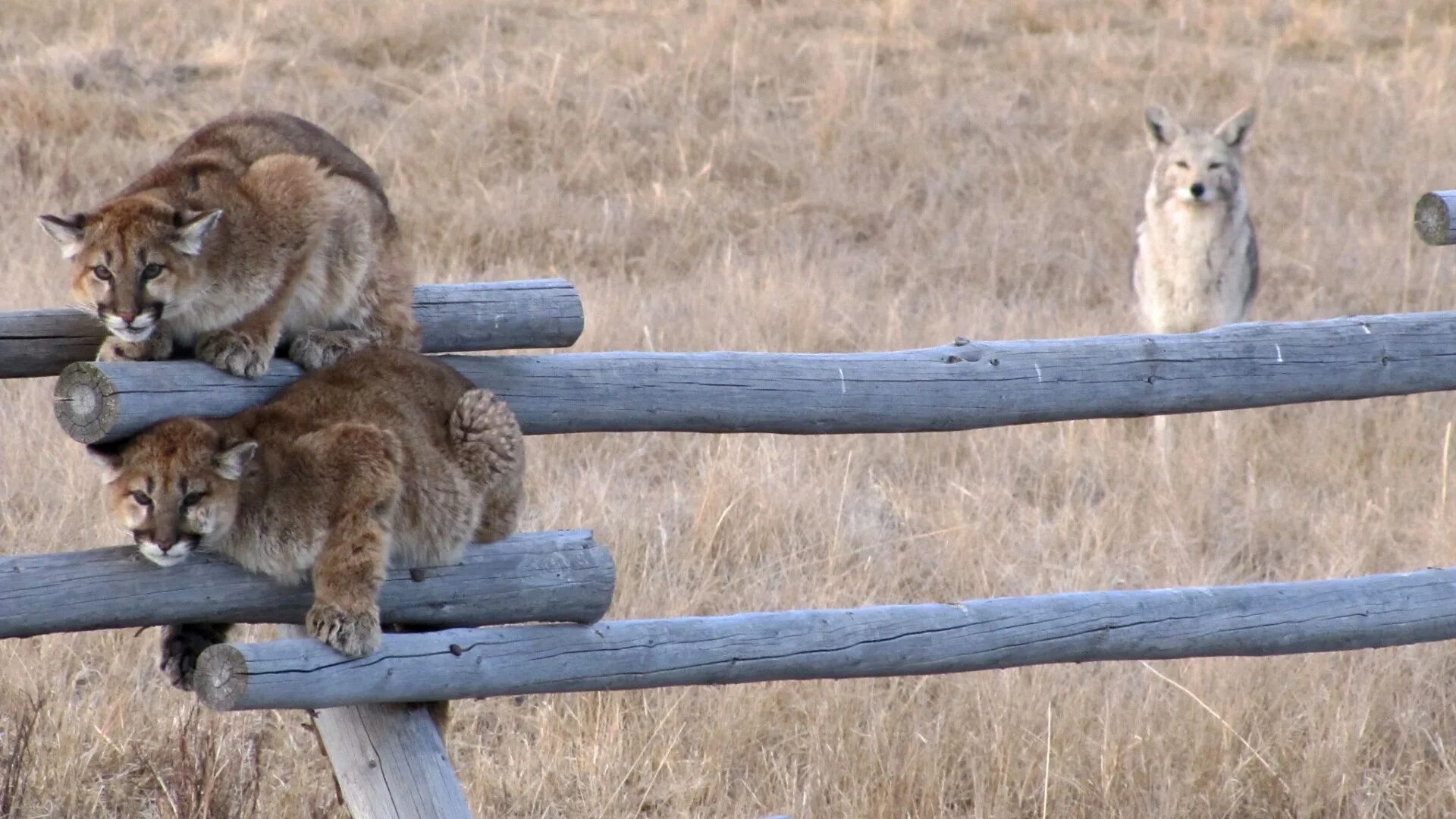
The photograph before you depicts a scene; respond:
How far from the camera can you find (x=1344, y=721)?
13.9 ft

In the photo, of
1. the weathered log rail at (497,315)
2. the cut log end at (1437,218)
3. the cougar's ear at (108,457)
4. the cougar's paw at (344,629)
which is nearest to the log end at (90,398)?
the cougar's ear at (108,457)

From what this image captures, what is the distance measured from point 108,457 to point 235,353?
335 mm

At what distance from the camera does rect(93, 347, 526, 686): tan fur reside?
274cm

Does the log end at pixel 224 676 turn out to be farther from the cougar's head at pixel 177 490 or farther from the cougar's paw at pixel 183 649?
the cougar's paw at pixel 183 649

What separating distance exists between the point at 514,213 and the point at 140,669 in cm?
477

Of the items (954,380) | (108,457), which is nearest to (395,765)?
(108,457)

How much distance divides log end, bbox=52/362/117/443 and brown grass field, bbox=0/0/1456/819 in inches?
39.7

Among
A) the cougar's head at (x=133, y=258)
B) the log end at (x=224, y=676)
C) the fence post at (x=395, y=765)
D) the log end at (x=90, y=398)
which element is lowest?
the fence post at (x=395, y=765)

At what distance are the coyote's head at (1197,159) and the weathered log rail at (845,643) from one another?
506 cm

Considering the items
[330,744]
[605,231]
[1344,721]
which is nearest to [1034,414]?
[1344,721]

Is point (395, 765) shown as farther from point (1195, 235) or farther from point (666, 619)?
point (1195, 235)

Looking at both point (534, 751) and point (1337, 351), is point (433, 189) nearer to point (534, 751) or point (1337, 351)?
point (534, 751)

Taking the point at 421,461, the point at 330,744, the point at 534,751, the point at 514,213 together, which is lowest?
the point at 534,751

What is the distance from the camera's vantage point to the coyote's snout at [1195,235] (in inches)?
329
